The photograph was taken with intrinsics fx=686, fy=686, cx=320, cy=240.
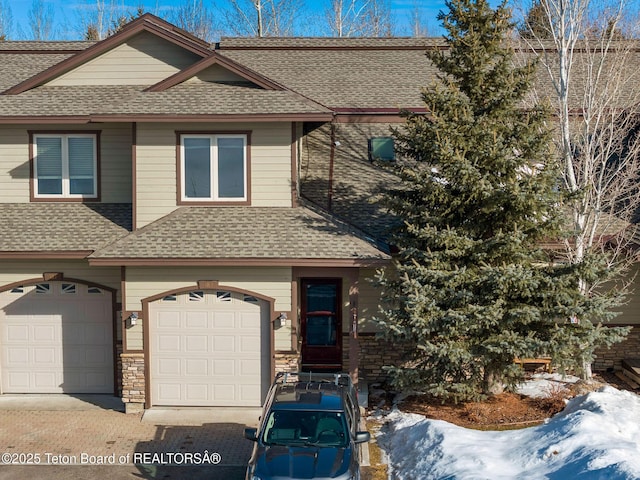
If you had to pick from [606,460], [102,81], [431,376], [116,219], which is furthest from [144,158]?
[606,460]

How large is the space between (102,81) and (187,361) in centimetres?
695

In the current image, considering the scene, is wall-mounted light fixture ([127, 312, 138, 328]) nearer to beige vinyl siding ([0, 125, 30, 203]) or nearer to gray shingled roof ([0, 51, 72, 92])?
beige vinyl siding ([0, 125, 30, 203])

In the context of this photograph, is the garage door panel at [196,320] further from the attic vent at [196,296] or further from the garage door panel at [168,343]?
the garage door panel at [168,343]

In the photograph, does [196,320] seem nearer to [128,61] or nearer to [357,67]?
[128,61]

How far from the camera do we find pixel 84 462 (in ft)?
39.2

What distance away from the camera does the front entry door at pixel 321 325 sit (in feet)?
52.3

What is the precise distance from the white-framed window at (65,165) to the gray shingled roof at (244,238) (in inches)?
94.9

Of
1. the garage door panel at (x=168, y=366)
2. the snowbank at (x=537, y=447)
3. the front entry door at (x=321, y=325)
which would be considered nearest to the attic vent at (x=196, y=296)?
the garage door panel at (x=168, y=366)

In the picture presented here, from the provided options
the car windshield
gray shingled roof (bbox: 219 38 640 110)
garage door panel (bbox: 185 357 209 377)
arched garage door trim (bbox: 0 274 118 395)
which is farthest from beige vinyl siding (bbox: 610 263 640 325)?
arched garage door trim (bbox: 0 274 118 395)

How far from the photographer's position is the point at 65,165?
15.8 metres

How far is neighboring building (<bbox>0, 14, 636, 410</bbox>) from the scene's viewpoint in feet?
46.6

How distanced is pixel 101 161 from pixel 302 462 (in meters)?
9.31

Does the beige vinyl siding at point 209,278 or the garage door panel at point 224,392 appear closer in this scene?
the beige vinyl siding at point 209,278

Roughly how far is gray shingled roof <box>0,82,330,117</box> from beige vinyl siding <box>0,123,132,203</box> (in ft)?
1.71
